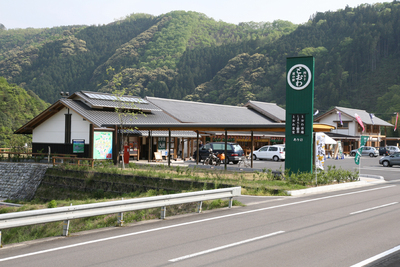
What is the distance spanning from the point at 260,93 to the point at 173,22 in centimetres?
7118

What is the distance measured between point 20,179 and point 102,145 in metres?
6.15

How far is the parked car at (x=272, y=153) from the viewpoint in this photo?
129 feet

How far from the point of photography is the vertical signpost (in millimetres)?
19141

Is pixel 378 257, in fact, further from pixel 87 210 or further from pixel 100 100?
pixel 100 100

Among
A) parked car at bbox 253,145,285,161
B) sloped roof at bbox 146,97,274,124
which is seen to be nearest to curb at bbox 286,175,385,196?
parked car at bbox 253,145,285,161

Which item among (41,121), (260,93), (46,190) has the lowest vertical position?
(46,190)

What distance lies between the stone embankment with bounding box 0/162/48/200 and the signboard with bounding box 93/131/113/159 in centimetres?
389

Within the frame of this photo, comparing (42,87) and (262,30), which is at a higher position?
(262,30)

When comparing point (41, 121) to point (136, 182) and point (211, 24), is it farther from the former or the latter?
point (211, 24)

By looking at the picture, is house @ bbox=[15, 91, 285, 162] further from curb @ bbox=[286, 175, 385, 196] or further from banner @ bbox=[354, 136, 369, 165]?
curb @ bbox=[286, 175, 385, 196]

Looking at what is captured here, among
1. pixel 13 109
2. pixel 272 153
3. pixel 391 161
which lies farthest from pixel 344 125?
pixel 13 109

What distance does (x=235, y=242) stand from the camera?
7.75 m

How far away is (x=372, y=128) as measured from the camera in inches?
2667

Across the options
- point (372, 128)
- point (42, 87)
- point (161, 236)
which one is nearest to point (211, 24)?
point (42, 87)
